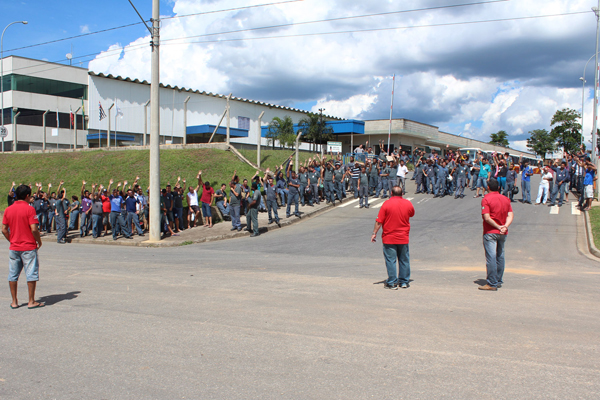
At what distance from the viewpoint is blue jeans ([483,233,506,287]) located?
23.7ft

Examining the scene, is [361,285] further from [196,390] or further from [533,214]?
[533,214]

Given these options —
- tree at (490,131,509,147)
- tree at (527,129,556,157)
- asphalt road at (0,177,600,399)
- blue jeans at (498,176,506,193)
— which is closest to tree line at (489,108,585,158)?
tree at (527,129,556,157)

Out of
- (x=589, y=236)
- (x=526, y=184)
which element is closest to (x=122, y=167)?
(x=526, y=184)

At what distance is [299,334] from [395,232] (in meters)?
2.85

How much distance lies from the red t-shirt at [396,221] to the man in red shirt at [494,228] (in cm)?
131

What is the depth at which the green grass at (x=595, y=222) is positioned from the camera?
1259cm

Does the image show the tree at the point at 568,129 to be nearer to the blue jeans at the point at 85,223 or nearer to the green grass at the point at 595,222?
the green grass at the point at 595,222

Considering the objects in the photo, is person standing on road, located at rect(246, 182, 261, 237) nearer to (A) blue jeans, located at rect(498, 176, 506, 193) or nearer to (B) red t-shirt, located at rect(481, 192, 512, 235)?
(B) red t-shirt, located at rect(481, 192, 512, 235)

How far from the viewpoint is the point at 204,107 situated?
138 feet

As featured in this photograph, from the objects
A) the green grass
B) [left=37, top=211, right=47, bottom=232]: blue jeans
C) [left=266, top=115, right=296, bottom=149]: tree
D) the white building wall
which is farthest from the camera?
[left=266, top=115, right=296, bottom=149]: tree

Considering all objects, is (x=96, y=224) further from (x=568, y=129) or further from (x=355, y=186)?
(x=568, y=129)

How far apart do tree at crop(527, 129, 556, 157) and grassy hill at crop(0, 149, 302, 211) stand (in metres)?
47.8

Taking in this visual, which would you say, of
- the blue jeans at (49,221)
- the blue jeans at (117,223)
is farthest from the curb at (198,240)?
the blue jeans at (49,221)

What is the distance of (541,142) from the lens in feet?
204
